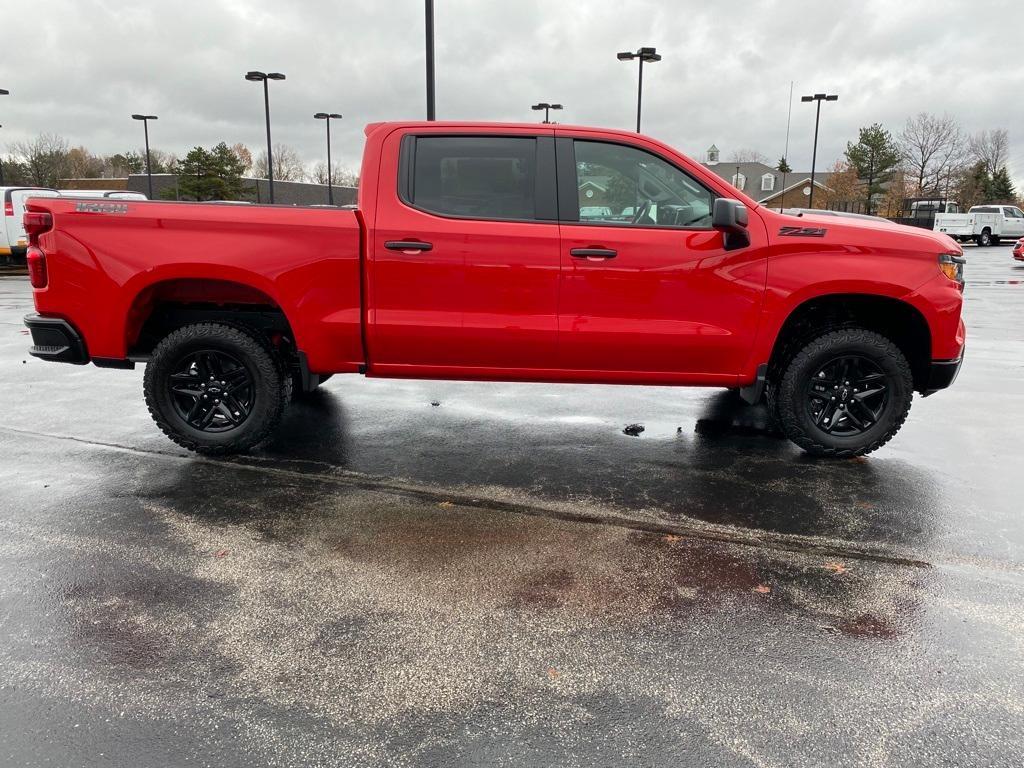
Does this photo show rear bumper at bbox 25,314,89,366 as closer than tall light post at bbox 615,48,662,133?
Yes

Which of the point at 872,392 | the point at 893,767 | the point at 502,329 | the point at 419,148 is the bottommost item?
the point at 893,767

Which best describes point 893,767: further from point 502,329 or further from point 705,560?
point 502,329

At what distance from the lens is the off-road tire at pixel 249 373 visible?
15.3ft

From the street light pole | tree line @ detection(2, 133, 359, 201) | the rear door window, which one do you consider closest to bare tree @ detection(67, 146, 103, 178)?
tree line @ detection(2, 133, 359, 201)

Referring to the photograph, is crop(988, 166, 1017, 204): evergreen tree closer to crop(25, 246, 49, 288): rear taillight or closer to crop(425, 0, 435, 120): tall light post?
crop(425, 0, 435, 120): tall light post

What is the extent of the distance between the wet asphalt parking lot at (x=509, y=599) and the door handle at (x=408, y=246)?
1.35 metres

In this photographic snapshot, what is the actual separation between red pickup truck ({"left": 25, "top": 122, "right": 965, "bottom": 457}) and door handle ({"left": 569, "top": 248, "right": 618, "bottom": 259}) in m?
0.01

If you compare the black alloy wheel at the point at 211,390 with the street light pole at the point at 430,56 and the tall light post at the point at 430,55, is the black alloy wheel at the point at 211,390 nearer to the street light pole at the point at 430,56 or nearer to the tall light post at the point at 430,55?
the street light pole at the point at 430,56

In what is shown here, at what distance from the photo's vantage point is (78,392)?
6.64 metres

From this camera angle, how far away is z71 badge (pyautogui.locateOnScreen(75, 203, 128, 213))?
173 inches

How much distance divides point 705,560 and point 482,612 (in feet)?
3.70

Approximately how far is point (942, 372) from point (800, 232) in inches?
50.7

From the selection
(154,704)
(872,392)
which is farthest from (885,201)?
(154,704)

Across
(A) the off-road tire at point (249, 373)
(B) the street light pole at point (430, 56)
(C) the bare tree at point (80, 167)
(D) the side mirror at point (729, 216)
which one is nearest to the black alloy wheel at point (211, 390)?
(A) the off-road tire at point (249, 373)
